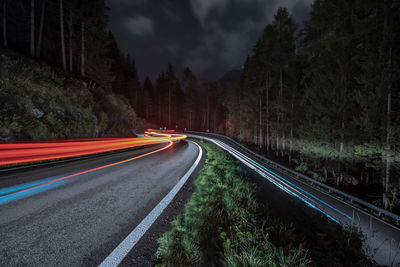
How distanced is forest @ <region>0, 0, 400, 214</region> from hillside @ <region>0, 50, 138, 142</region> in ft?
3.69

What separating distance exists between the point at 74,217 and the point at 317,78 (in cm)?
1574

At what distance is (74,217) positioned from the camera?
3.04m

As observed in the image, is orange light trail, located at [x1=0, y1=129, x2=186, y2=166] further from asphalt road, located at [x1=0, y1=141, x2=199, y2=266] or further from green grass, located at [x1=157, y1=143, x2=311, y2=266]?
green grass, located at [x1=157, y1=143, x2=311, y2=266]

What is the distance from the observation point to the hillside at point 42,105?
9.20 meters

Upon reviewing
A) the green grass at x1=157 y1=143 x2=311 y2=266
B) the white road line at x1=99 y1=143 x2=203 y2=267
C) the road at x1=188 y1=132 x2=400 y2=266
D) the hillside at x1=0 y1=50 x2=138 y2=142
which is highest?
the hillside at x1=0 y1=50 x2=138 y2=142

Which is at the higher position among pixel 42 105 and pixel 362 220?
pixel 42 105

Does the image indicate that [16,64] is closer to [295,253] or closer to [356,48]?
[295,253]

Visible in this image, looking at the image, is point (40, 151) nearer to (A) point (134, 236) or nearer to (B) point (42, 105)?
(B) point (42, 105)

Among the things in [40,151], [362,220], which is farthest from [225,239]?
[40,151]

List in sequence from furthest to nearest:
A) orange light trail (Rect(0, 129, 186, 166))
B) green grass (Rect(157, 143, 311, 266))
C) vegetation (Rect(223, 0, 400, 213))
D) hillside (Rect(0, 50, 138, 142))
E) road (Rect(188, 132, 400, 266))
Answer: hillside (Rect(0, 50, 138, 142)) < vegetation (Rect(223, 0, 400, 213)) < orange light trail (Rect(0, 129, 186, 166)) < road (Rect(188, 132, 400, 266)) < green grass (Rect(157, 143, 311, 266))

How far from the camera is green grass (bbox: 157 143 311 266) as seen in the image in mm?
2035

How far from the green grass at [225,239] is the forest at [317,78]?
9.13 metres

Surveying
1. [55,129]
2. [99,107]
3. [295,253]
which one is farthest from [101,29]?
[295,253]

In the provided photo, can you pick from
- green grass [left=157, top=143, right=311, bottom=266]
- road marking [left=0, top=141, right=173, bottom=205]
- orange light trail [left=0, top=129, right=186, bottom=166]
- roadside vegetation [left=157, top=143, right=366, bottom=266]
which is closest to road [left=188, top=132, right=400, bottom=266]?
roadside vegetation [left=157, top=143, right=366, bottom=266]
